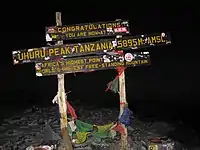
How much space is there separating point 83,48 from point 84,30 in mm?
238

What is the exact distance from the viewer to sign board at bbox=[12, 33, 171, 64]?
4.37m

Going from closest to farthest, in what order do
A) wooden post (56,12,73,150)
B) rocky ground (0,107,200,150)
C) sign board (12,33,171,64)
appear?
sign board (12,33,171,64)
wooden post (56,12,73,150)
rocky ground (0,107,200,150)

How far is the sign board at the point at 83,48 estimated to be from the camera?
172 inches

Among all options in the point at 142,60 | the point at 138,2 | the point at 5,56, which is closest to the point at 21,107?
the point at 5,56

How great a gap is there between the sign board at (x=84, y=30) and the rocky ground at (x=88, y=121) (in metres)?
1.79

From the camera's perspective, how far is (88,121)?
665 centimetres

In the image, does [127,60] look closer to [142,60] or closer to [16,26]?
[142,60]

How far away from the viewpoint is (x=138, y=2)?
7863mm

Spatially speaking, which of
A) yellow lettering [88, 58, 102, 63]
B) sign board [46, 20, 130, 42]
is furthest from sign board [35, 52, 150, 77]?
sign board [46, 20, 130, 42]

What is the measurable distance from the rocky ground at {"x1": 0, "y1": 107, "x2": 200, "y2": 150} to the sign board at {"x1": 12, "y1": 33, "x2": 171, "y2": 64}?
1673mm

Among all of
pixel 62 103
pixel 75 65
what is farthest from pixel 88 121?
pixel 75 65

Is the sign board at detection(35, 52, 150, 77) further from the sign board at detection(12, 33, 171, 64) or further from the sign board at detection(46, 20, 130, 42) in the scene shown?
the sign board at detection(46, 20, 130, 42)

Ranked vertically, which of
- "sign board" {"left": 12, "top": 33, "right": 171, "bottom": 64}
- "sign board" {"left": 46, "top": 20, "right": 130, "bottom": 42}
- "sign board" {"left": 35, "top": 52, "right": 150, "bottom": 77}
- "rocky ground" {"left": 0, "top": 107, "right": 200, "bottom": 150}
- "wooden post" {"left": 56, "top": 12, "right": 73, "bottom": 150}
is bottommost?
"rocky ground" {"left": 0, "top": 107, "right": 200, "bottom": 150}

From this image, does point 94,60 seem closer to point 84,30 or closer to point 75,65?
point 75,65
